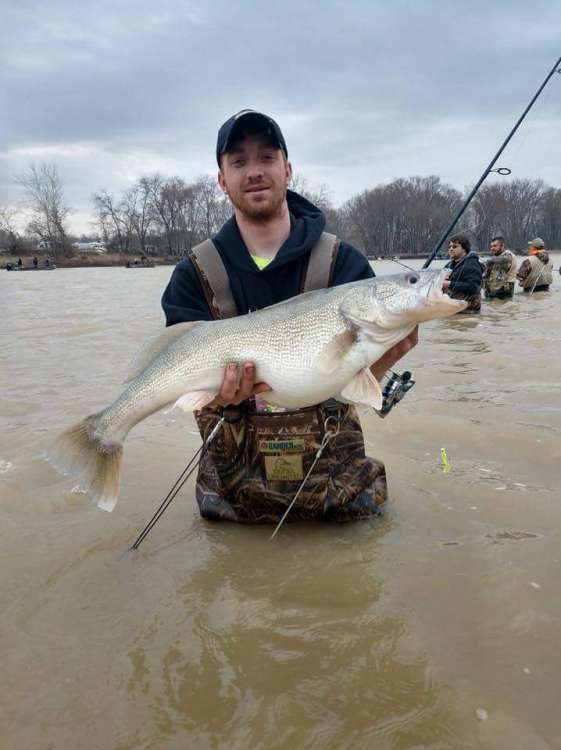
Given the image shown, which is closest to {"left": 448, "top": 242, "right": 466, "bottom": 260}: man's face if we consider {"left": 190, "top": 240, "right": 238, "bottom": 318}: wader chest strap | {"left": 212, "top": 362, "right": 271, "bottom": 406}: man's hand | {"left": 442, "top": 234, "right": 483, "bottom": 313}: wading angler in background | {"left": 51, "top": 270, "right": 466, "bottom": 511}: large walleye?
{"left": 442, "top": 234, "right": 483, "bottom": 313}: wading angler in background

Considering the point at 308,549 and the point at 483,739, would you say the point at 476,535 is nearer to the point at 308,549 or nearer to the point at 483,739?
the point at 308,549

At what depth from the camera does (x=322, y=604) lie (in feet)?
7.81

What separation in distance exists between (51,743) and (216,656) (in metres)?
0.61

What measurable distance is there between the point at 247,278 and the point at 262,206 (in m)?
0.41

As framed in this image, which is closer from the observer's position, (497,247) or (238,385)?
(238,385)

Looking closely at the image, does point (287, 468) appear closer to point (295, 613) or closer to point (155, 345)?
point (295, 613)

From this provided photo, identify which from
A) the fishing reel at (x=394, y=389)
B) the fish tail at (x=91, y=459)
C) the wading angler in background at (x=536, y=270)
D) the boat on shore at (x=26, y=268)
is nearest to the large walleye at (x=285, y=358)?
the fish tail at (x=91, y=459)

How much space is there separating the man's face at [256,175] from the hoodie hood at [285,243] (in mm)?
165

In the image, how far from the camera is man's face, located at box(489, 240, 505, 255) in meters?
15.2

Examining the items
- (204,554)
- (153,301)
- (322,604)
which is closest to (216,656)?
(322,604)

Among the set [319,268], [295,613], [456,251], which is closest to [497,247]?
[456,251]

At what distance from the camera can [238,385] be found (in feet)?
8.71

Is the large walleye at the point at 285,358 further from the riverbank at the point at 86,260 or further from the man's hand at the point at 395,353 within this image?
the riverbank at the point at 86,260

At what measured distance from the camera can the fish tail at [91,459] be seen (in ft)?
8.45
